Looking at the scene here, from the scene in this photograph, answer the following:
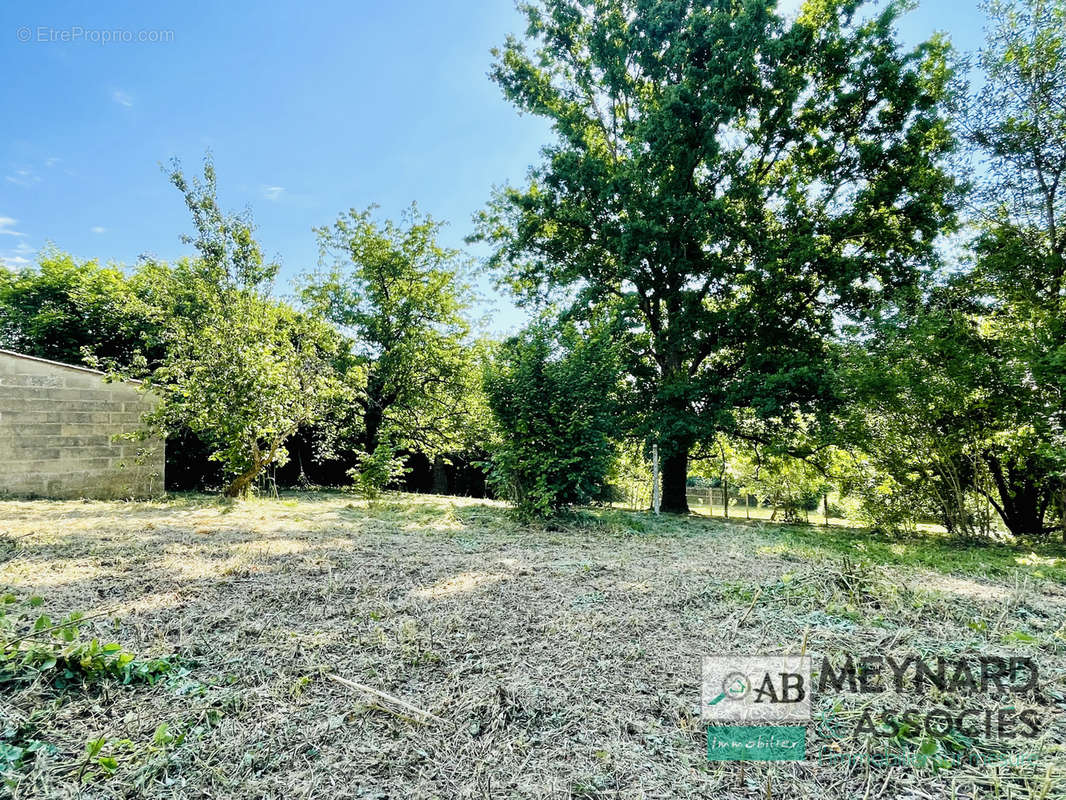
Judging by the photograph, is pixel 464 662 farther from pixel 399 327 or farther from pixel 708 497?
pixel 708 497

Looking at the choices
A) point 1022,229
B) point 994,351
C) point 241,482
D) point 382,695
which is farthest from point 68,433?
point 1022,229

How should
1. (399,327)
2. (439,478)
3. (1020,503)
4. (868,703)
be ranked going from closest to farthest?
(868,703)
(1020,503)
(399,327)
(439,478)

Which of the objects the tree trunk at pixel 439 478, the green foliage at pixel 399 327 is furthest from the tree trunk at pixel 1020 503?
the tree trunk at pixel 439 478

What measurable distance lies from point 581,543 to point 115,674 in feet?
11.9

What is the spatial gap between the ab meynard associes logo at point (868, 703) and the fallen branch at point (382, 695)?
2.99 ft

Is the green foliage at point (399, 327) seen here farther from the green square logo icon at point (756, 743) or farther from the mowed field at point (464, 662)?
the green square logo icon at point (756, 743)

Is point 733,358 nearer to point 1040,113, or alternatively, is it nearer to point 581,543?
point 1040,113

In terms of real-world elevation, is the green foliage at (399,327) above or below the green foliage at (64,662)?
above

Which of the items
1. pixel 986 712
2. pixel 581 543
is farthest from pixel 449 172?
pixel 986 712

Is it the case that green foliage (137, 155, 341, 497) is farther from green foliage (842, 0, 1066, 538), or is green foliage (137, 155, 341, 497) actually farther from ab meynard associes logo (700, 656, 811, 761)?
green foliage (842, 0, 1066, 538)
